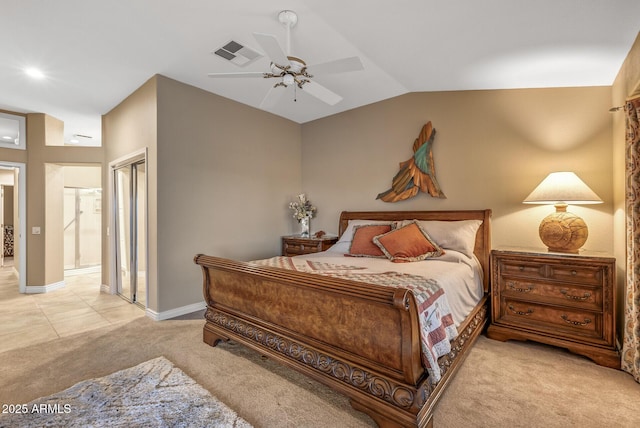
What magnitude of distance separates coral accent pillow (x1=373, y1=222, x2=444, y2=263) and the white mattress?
0.09 meters

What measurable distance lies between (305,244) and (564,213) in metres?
3.16

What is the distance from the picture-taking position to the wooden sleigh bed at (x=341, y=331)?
5.31ft

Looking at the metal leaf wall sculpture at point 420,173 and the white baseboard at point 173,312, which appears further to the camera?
the metal leaf wall sculpture at point 420,173

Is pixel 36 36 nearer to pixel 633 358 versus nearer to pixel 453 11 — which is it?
pixel 453 11

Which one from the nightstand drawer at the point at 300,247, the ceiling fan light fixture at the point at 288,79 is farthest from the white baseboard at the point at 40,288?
the ceiling fan light fixture at the point at 288,79

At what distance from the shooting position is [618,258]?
2746 millimetres

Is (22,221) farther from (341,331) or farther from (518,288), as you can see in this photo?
(518,288)

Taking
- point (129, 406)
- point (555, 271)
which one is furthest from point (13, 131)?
point (555, 271)

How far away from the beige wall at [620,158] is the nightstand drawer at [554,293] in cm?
23

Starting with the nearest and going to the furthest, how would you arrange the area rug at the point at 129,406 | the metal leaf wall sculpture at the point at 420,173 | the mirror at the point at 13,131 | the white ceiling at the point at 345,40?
the area rug at the point at 129,406, the white ceiling at the point at 345,40, the metal leaf wall sculpture at the point at 420,173, the mirror at the point at 13,131

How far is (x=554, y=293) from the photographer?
271 cm

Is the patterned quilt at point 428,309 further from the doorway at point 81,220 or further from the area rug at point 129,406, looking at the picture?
the doorway at point 81,220

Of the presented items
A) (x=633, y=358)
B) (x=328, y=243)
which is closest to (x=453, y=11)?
(x=633, y=358)

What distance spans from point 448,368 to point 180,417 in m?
1.73
